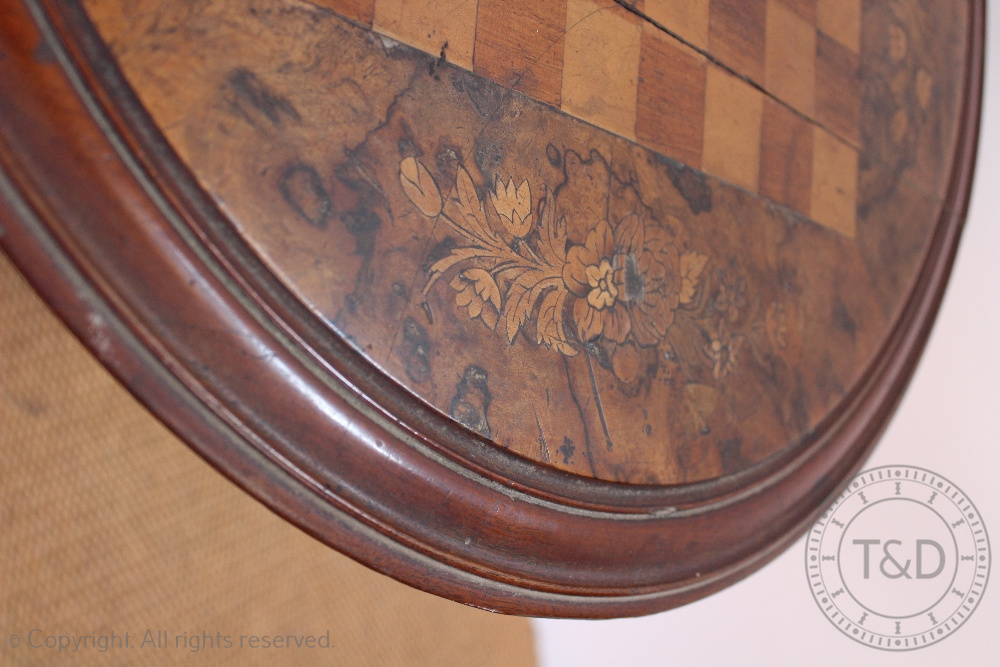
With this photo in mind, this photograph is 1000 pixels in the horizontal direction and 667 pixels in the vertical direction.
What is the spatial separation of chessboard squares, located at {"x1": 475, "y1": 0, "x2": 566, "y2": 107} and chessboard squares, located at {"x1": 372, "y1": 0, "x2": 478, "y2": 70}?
11 mm

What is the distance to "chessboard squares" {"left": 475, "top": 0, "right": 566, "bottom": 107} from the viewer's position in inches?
25.6

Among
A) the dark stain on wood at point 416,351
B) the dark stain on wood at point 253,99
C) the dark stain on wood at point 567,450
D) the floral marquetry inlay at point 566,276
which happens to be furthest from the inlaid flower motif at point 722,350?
the dark stain on wood at point 253,99

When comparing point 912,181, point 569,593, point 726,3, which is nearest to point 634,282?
point 569,593

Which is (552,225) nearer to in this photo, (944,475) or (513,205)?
(513,205)

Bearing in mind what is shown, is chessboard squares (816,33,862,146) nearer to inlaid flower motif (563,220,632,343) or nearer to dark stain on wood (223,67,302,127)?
inlaid flower motif (563,220,632,343)

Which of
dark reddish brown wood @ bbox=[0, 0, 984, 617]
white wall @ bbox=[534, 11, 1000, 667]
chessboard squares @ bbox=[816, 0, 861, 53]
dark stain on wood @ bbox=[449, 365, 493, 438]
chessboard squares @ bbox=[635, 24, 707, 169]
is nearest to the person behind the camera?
dark reddish brown wood @ bbox=[0, 0, 984, 617]

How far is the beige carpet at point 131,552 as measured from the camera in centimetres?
109

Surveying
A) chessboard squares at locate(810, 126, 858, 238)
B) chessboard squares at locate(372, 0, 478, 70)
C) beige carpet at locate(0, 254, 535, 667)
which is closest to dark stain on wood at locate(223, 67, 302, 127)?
chessboard squares at locate(372, 0, 478, 70)

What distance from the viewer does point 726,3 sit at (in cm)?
89

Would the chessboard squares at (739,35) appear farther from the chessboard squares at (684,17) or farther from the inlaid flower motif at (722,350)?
the inlaid flower motif at (722,350)

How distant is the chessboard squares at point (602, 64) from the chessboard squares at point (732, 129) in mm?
112

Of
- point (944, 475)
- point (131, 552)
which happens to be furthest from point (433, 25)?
point (944, 475)

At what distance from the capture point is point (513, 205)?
628 millimetres

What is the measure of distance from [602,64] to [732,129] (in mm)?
195
